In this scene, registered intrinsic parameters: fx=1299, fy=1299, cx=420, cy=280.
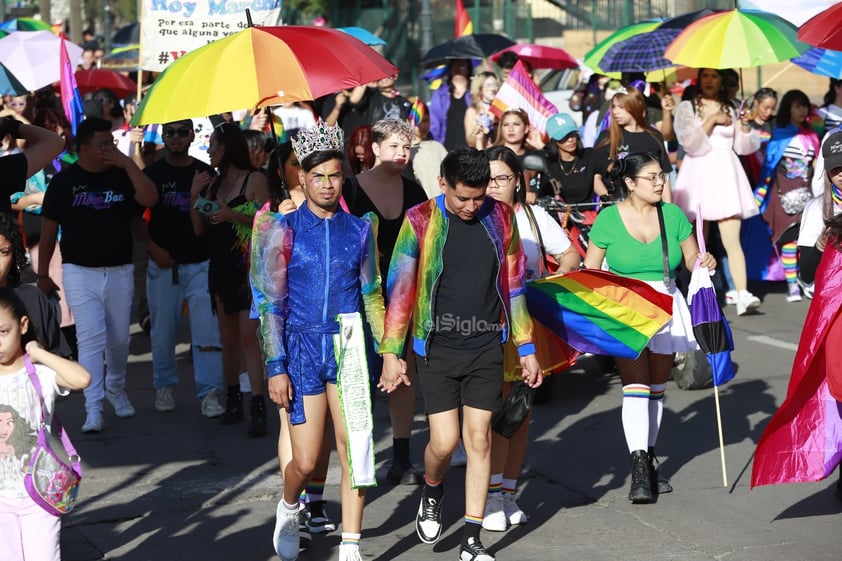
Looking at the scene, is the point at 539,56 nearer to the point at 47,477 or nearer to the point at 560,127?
the point at 560,127

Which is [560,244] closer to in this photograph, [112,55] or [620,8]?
[112,55]

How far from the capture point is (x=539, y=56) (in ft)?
55.0

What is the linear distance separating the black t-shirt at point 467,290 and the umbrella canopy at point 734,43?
511 cm

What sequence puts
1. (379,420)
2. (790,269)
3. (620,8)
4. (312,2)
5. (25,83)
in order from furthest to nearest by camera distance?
(312,2) < (620,8) < (790,269) < (25,83) < (379,420)

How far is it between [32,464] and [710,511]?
3.48m

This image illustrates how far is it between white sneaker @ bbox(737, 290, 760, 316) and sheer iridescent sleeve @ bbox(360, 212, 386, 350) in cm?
683

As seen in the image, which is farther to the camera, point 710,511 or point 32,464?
point 710,511

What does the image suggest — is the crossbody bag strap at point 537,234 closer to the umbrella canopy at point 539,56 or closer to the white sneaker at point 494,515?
the white sneaker at point 494,515

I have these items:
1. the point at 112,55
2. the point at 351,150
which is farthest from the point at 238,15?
the point at 112,55

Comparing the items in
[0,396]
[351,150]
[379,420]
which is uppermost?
[351,150]

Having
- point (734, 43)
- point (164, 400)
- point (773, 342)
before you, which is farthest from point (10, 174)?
point (773, 342)

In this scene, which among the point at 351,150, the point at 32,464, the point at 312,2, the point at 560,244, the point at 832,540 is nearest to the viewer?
the point at 32,464

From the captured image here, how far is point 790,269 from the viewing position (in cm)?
1277

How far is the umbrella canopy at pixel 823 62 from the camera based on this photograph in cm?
1100
